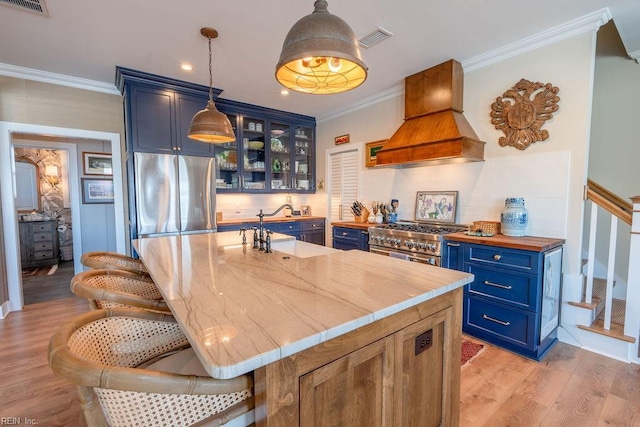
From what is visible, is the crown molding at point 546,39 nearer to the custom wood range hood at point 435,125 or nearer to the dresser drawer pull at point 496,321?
the custom wood range hood at point 435,125

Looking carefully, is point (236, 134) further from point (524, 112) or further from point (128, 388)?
point (128, 388)

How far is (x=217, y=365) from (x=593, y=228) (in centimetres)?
316

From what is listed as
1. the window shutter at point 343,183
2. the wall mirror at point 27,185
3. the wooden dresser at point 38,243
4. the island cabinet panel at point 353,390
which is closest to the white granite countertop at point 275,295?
the island cabinet panel at point 353,390

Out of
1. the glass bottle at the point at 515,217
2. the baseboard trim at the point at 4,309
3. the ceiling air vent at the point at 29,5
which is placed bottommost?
the baseboard trim at the point at 4,309

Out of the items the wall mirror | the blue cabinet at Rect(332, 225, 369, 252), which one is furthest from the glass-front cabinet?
the wall mirror

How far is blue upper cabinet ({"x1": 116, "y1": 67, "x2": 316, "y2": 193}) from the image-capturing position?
132 inches

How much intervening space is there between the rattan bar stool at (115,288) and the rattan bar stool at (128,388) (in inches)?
9.8

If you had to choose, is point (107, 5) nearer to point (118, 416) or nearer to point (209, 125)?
point (209, 125)

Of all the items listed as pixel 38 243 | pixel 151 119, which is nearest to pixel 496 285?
pixel 151 119

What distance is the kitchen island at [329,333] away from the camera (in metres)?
0.79

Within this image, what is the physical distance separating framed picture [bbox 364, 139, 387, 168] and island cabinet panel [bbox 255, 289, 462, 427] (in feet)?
10.1

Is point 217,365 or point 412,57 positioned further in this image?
point 412,57

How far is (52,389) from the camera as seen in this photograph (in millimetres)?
1973

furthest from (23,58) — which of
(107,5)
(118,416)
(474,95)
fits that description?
(474,95)
